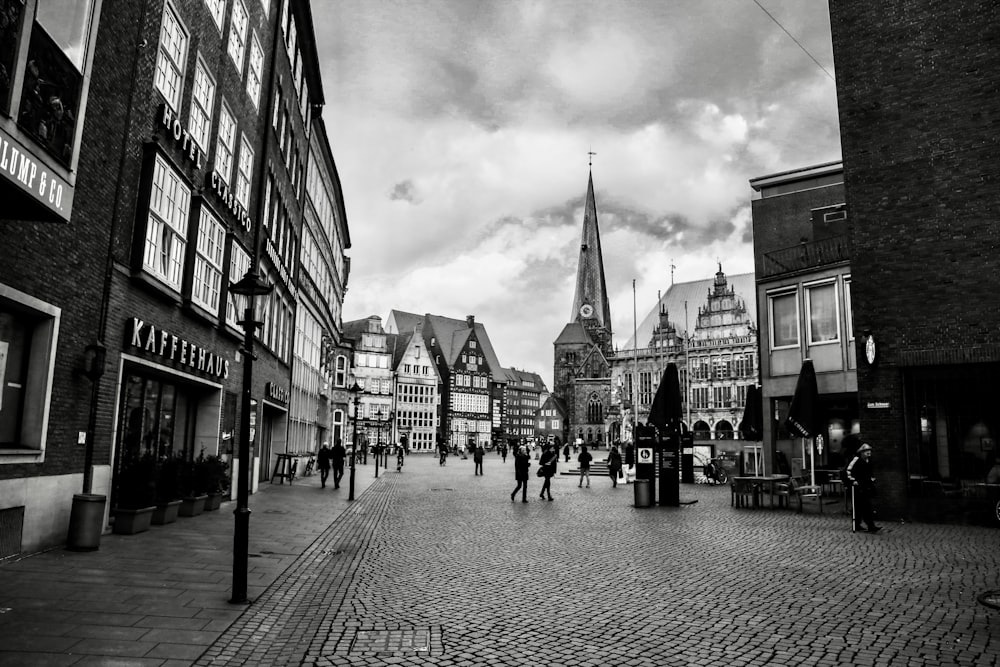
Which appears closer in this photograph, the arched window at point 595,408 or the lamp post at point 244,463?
the lamp post at point 244,463

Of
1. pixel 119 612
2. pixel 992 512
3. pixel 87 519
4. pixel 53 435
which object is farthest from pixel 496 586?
pixel 992 512

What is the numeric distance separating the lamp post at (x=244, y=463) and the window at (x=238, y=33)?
11.8 m

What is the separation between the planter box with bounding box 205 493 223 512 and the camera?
15829 mm

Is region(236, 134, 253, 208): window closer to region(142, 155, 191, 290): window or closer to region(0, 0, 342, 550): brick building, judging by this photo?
region(0, 0, 342, 550): brick building

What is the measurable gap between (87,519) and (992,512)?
16.8 m

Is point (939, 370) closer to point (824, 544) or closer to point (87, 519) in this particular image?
point (824, 544)

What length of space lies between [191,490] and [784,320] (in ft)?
61.4

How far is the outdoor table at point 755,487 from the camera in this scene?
1872 cm

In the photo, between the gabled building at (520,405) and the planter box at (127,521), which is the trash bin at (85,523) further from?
the gabled building at (520,405)

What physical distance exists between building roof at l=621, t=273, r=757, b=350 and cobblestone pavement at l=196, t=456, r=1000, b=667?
8370 cm

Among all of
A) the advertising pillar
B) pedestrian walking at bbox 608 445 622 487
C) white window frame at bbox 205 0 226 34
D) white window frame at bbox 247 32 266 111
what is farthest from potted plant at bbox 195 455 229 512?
pedestrian walking at bbox 608 445 622 487

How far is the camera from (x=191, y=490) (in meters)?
14.9

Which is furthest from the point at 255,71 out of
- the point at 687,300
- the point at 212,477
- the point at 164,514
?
the point at 687,300

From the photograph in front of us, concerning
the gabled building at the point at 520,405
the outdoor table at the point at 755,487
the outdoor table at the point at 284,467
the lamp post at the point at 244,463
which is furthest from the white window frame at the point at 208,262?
the gabled building at the point at 520,405
